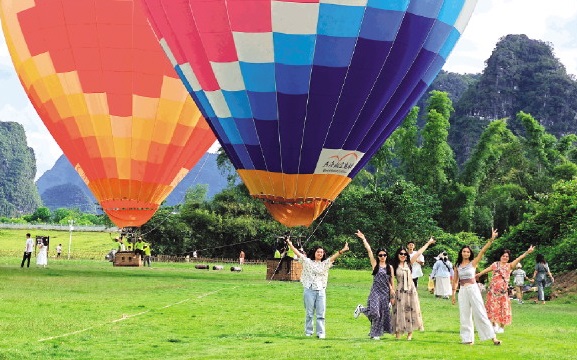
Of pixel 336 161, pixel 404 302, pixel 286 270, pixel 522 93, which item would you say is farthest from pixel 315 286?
pixel 522 93

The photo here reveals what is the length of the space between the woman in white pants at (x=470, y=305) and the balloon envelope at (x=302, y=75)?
8585 mm

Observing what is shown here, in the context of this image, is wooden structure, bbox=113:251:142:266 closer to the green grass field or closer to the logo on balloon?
the green grass field

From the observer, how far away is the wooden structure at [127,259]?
34594mm

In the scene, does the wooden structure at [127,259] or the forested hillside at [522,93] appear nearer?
the wooden structure at [127,259]

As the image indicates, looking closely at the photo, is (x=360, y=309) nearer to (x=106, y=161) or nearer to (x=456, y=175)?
(x=106, y=161)

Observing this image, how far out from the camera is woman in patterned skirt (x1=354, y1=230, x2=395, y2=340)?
12148 mm

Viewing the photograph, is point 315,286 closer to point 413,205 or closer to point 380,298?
point 380,298

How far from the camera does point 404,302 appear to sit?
12320 millimetres

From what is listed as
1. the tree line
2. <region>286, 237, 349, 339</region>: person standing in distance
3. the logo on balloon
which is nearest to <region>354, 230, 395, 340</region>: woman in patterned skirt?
<region>286, 237, 349, 339</region>: person standing in distance

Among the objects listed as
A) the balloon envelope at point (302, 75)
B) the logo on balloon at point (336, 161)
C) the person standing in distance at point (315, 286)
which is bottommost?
the person standing in distance at point (315, 286)

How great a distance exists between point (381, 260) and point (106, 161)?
16533 millimetres

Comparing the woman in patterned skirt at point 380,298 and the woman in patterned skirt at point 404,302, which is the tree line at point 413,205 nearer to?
the woman in patterned skirt at point 404,302

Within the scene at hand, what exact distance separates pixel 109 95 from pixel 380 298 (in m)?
15.9

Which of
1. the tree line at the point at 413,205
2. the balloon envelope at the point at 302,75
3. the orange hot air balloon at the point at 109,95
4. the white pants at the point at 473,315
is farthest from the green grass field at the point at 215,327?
the tree line at the point at 413,205
